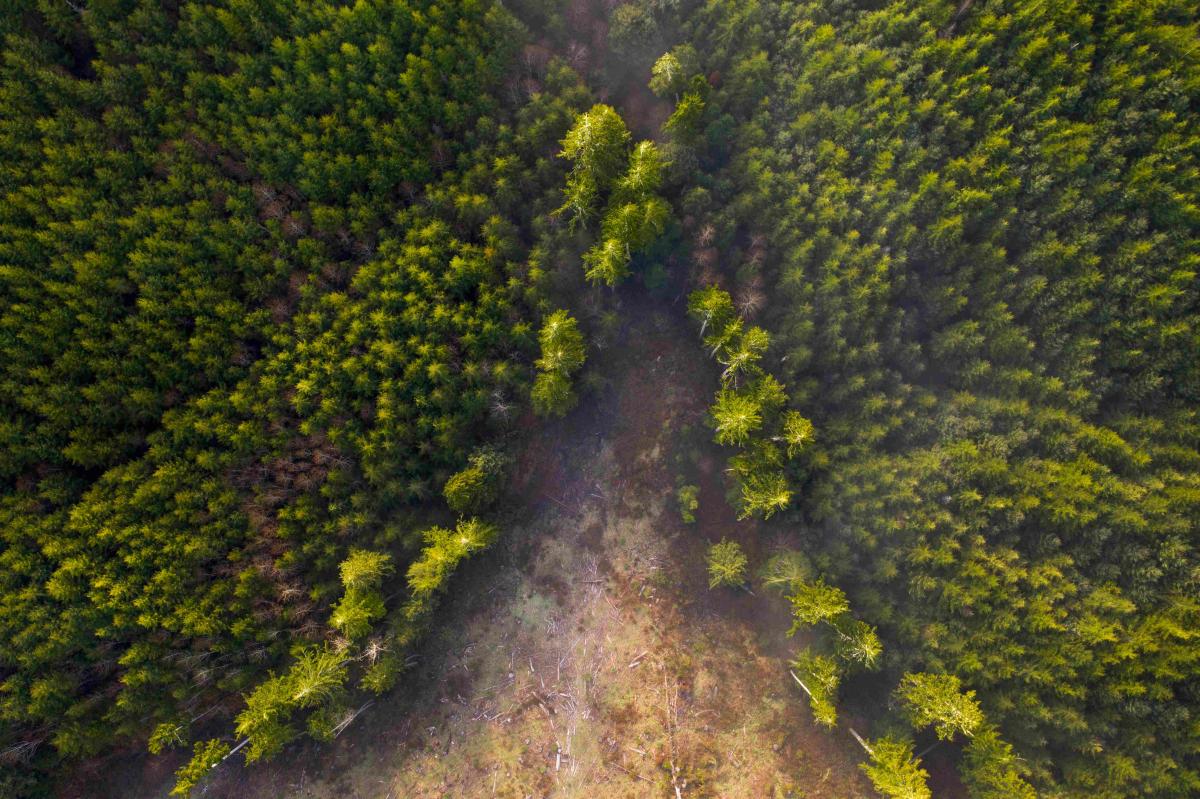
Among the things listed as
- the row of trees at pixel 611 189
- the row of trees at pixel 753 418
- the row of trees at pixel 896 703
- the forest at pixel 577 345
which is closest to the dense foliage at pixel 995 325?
the forest at pixel 577 345

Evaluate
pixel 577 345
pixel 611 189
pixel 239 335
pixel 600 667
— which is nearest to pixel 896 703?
pixel 600 667

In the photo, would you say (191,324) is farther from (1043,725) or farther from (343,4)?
(1043,725)

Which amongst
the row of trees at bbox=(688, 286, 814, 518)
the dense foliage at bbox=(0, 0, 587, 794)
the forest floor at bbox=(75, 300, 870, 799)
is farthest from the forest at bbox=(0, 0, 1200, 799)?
the forest floor at bbox=(75, 300, 870, 799)

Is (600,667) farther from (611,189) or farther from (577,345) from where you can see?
(611,189)

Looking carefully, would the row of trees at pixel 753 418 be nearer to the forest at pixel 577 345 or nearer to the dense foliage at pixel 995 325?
the forest at pixel 577 345

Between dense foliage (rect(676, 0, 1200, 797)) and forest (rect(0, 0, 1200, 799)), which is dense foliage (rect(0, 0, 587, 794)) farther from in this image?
dense foliage (rect(676, 0, 1200, 797))
